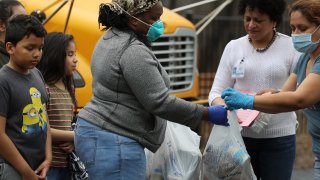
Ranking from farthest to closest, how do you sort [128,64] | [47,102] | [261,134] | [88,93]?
[88,93], [261,134], [47,102], [128,64]

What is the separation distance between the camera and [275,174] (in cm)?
536

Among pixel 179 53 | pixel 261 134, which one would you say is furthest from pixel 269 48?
pixel 179 53

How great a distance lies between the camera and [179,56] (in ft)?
29.5

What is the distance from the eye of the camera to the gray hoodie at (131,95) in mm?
4211

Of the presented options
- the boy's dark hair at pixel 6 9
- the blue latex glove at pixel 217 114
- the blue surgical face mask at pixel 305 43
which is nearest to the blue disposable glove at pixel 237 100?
the blue latex glove at pixel 217 114

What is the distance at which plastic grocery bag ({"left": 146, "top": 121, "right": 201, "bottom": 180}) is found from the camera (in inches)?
197

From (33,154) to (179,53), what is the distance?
4607 mm

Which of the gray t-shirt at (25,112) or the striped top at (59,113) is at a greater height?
the gray t-shirt at (25,112)

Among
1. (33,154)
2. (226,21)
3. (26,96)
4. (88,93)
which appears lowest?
(226,21)

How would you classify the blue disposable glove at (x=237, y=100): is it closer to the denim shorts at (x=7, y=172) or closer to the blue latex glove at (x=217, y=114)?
the blue latex glove at (x=217, y=114)

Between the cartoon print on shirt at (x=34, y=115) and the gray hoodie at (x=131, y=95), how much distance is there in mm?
270

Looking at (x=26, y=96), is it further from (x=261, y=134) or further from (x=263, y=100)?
(x=261, y=134)

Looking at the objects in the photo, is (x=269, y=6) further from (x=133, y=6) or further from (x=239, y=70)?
(x=133, y=6)

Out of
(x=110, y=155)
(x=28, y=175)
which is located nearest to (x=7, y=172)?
(x=28, y=175)
